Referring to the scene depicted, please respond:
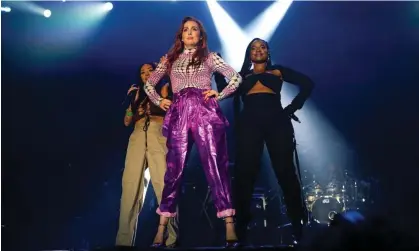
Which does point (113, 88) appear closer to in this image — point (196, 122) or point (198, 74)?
point (198, 74)

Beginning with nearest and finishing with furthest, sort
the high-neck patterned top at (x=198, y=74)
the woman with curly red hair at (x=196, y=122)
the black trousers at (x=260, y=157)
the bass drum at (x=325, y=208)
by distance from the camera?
1. the woman with curly red hair at (x=196, y=122)
2. the high-neck patterned top at (x=198, y=74)
3. the black trousers at (x=260, y=157)
4. the bass drum at (x=325, y=208)

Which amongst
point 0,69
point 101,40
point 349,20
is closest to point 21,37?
point 0,69

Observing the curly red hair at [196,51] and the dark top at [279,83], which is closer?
the curly red hair at [196,51]

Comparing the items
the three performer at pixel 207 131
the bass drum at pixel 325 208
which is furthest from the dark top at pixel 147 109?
the bass drum at pixel 325 208

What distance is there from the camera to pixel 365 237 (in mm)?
1453

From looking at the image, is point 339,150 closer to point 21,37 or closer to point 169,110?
point 169,110

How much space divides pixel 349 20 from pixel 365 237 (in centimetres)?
392

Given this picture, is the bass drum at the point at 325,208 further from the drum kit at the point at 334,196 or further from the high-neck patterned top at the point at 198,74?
the high-neck patterned top at the point at 198,74

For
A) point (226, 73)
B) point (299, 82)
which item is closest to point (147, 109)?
point (226, 73)

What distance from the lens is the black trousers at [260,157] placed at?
13.6 ft

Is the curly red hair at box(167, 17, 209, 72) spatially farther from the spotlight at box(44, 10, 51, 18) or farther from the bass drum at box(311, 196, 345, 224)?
the bass drum at box(311, 196, 345, 224)

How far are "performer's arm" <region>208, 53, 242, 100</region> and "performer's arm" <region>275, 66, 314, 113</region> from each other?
3.60 ft

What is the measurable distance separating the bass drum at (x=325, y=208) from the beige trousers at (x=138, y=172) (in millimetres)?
2125

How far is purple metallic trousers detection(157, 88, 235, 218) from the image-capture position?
134 inches
